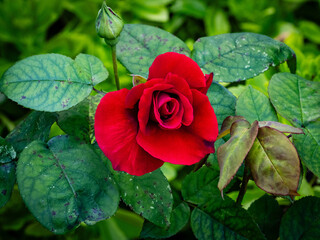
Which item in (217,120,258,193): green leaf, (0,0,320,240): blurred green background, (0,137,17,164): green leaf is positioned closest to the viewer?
(217,120,258,193): green leaf

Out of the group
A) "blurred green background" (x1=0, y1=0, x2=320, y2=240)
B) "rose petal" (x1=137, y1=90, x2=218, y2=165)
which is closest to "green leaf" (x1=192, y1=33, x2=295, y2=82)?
"rose petal" (x1=137, y1=90, x2=218, y2=165)

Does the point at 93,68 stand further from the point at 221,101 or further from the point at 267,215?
the point at 267,215

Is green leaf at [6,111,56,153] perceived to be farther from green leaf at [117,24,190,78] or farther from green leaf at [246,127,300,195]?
green leaf at [246,127,300,195]

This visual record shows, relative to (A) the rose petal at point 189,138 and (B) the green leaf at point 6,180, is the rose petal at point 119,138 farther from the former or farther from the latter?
(B) the green leaf at point 6,180

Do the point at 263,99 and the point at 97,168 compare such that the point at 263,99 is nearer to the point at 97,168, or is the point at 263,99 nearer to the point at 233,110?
the point at 233,110

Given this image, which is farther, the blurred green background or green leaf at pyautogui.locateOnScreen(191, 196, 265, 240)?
the blurred green background

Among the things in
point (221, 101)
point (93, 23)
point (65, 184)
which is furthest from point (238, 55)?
point (93, 23)

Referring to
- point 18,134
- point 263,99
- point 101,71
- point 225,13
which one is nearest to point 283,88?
point 263,99
